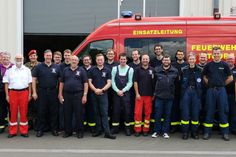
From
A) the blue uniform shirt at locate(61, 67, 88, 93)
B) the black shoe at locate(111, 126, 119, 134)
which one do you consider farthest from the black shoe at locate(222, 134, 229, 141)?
the blue uniform shirt at locate(61, 67, 88, 93)

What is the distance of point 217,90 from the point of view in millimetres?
7863

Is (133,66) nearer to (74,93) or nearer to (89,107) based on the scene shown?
(89,107)

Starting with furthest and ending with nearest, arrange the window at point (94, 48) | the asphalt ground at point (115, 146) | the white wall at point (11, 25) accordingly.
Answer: the white wall at point (11, 25)
the window at point (94, 48)
the asphalt ground at point (115, 146)

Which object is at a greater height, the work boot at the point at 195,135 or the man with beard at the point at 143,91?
the man with beard at the point at 143,91

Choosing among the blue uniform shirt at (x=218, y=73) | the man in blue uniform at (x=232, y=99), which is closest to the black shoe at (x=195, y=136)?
the man in blue uniform at (x=232, y=99)

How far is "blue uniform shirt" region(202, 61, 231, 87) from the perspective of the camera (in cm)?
781

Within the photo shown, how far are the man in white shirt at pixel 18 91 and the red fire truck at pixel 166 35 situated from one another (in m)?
1.37

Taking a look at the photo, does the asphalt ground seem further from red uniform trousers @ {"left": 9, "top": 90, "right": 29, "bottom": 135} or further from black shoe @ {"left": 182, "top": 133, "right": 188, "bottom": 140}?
red uniform trousers @ {"left": 9, "top": 90, "right": 29, "bottom": 135}

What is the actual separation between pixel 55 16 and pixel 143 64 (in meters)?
8.06

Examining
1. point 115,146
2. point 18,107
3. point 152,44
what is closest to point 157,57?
point 152,44

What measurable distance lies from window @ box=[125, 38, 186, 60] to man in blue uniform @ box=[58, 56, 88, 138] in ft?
4.51

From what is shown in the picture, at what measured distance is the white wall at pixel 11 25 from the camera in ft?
49.0

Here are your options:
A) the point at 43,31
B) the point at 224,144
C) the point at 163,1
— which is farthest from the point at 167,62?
the point at 43,31

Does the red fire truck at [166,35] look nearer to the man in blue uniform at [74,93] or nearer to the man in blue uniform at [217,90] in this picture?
the man in blue uniform at [217,90]
